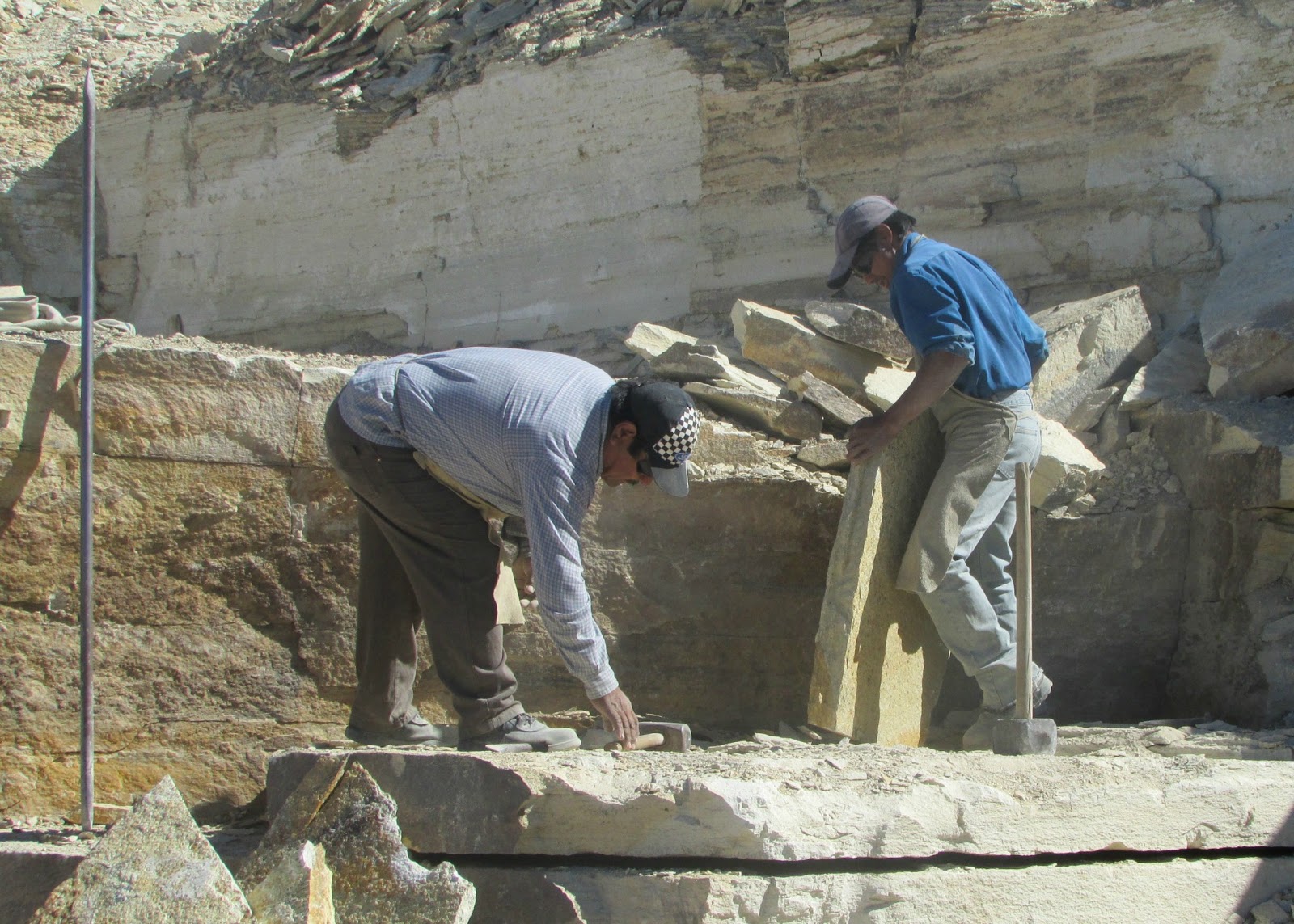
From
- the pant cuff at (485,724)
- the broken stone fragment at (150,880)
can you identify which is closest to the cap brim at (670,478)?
the pant cuff at (485,724)

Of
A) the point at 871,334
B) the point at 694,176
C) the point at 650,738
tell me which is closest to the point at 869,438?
the point at 650,738

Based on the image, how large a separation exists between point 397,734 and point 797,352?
7.39ft

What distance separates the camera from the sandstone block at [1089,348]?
15.9 ft

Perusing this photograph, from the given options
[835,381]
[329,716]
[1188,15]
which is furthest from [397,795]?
[1188,15]

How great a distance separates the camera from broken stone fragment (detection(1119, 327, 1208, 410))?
186 inches

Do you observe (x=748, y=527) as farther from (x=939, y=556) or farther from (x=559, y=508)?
(x=559, y=508)

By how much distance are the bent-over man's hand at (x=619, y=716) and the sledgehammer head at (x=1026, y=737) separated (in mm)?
1035

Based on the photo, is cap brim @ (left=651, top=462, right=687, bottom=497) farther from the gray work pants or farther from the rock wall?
the rock wall

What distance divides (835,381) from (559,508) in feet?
7.21

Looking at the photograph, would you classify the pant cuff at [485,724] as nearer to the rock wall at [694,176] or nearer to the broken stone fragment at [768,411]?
the broken stone fragment at [768,411]

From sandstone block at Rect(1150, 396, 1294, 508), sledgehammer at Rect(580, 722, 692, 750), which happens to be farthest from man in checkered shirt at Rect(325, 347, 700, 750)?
sandstone block at Rect(1150, 396, 1294, 508)

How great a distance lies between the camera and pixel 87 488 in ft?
11.4

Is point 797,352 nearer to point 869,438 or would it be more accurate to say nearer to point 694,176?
point 869,438

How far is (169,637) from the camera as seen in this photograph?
3.97 metres
